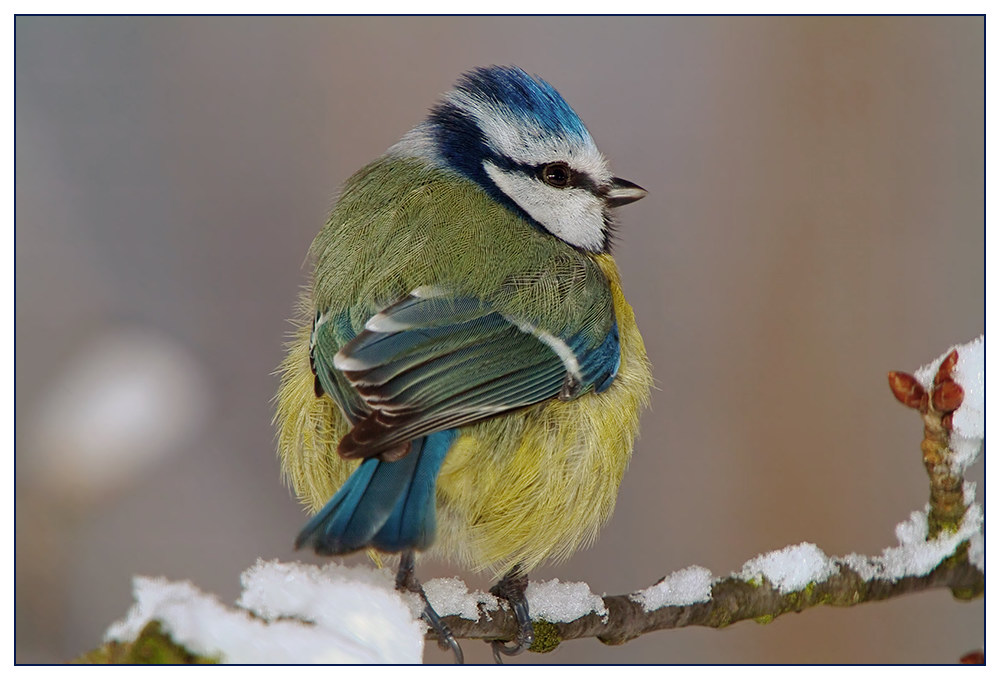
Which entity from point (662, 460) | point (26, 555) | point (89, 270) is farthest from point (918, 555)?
point (89, 270)

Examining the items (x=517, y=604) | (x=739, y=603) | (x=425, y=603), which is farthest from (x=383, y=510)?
(x=739, y=603)

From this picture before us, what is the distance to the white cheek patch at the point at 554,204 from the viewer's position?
1.25 metres

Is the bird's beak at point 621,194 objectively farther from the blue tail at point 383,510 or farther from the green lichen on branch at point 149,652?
the green lichen on branch at point 149,652

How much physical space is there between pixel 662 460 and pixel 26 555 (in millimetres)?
1240

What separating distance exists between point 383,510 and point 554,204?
0.54 meters

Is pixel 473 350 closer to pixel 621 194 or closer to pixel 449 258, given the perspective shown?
pixel 449 258

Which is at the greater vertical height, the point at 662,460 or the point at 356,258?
the point at 356,258

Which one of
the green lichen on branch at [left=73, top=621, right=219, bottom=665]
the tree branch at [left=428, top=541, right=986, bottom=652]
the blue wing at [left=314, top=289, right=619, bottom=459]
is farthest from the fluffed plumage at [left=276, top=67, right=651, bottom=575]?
the green lichen on branch at [left=73, top=621, right=219, bottom=665]

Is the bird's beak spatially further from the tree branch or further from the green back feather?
the tree branch

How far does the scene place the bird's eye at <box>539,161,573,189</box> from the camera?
4.09 ft

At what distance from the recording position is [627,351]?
1.19 metres

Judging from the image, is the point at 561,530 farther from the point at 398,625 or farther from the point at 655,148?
the point at 655,148

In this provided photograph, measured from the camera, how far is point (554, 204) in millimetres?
1254

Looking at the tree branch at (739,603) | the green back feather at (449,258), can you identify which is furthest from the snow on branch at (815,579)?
the green back feather at (449,258)
